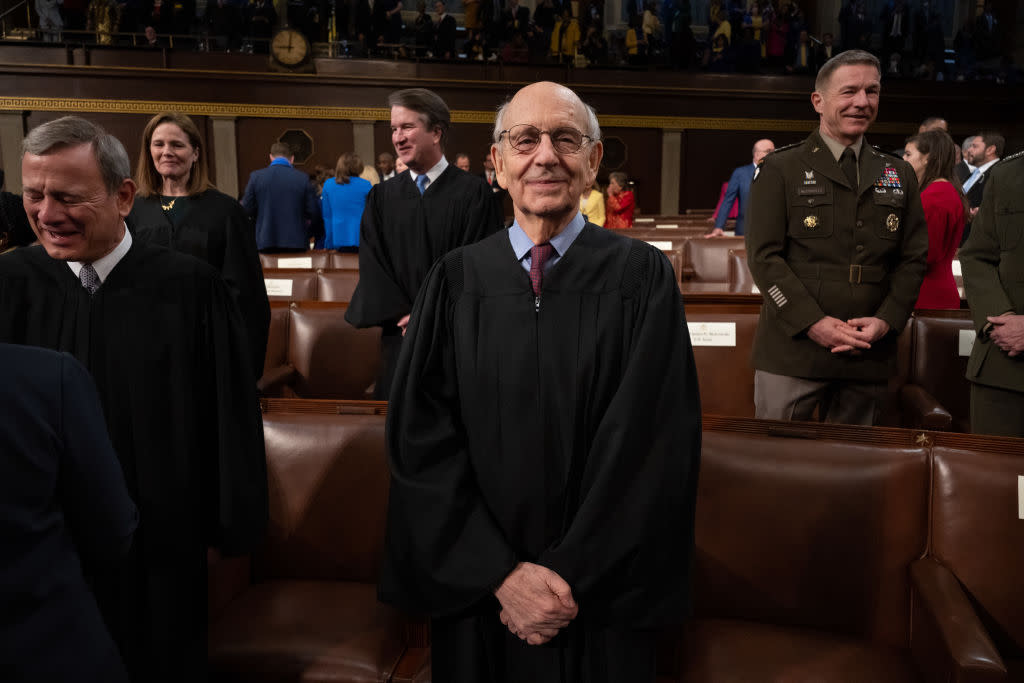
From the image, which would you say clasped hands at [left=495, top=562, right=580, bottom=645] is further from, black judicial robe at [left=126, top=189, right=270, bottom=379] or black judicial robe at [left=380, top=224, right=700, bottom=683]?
black judicial robe at [left=126, top=189, right=270, bottom=379]

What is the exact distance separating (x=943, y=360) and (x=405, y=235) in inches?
89.6

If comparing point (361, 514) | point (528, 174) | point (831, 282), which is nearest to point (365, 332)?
point (361, 514)

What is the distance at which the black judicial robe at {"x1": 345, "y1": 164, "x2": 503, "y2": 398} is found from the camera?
3031 millimetres

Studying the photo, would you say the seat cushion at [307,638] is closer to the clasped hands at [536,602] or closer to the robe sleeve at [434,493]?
the robe sleeve at [434,493]

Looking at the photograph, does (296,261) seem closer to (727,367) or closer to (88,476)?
(727,367)

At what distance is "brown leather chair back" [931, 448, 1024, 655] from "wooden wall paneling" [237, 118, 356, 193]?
11913mm

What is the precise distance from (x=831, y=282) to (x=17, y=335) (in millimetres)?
2169

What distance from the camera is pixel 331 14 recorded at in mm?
13773

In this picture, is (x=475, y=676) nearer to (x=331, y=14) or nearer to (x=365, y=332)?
(x=365, y=332)

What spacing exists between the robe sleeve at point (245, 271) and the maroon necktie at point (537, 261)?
1.54m

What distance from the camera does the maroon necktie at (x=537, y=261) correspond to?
Result: 1.45 m

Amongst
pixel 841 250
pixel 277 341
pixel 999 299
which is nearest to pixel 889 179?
pixel 841 250

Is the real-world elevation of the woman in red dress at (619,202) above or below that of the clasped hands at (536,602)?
above

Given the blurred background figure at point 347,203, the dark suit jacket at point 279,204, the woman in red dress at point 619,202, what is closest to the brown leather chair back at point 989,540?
the dark suit jacket at point 279,204
